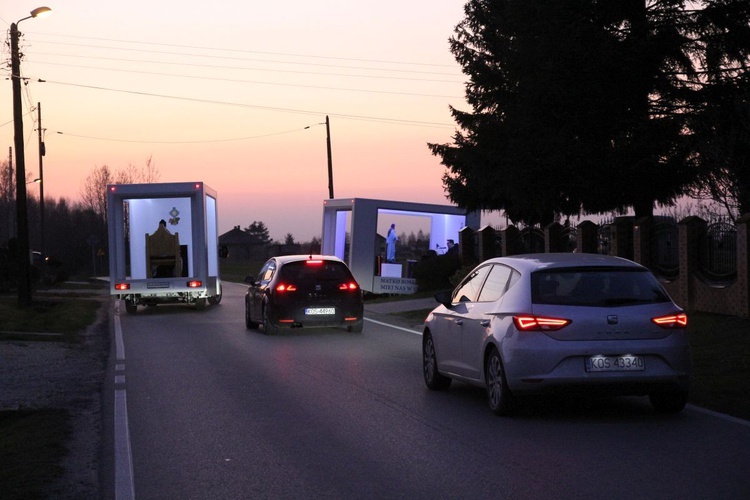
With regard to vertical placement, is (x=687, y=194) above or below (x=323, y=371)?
above

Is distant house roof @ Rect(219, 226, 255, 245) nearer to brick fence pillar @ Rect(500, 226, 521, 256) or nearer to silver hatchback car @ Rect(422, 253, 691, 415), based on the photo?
brick fence pillar @ Rect(500, 226, 521, 256)

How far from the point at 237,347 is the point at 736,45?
17620 mm

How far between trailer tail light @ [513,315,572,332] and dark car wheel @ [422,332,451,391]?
253 cm

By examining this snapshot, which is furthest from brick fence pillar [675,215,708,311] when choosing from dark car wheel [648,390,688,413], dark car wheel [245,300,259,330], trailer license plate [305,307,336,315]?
dark car wheel [648,390,688,413]

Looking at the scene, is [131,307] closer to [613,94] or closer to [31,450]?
[613,94]

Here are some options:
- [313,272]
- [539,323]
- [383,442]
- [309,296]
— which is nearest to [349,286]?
[313,272]

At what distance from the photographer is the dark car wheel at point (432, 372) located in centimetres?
1292

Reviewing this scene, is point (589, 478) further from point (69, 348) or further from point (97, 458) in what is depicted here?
point (69, 348)

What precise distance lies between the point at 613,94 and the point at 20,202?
57.3 feet

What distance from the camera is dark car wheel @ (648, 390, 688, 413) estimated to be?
10.7 metres

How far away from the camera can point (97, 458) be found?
9.07 meters

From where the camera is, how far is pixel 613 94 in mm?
29984

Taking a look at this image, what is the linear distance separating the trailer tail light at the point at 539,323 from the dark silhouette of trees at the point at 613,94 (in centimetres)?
1927

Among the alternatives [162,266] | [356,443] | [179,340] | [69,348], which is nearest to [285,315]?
[179,340]
